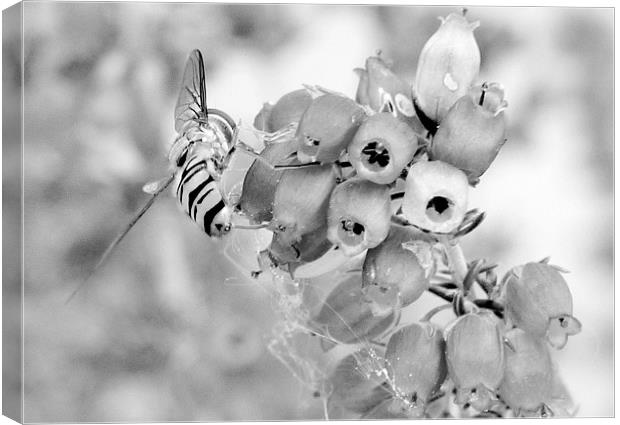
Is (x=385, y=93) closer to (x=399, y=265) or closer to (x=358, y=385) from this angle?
(x=399, y=265)

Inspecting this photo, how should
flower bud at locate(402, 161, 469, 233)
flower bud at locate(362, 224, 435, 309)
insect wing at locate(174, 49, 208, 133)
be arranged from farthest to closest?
insect wing at locate(174, 49, 208, 133), flower bud at locate(362, 224, 435, 309), flower bud at locate(402, 161, 469, 233)

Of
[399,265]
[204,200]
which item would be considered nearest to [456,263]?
[399,265]

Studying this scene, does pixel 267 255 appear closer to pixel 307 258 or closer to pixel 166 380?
pixel 307 258

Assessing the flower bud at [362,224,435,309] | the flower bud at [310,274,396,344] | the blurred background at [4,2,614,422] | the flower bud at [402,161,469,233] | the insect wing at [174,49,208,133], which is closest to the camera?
the flower bud at [402,161,469,233]

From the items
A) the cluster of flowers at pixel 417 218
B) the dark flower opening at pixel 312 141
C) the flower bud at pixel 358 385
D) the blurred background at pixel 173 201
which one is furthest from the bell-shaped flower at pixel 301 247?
the blurred background at pixel 173 201

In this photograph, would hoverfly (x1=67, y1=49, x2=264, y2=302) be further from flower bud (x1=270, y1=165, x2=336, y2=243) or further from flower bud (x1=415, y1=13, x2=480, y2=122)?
flower bud (x1=415, y1=13, x2=480, y2=122)

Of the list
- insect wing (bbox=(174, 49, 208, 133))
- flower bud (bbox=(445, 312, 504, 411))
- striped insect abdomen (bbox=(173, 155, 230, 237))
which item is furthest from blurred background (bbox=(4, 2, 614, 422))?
flower bud (bbox=(445, 312, 504, 411))
